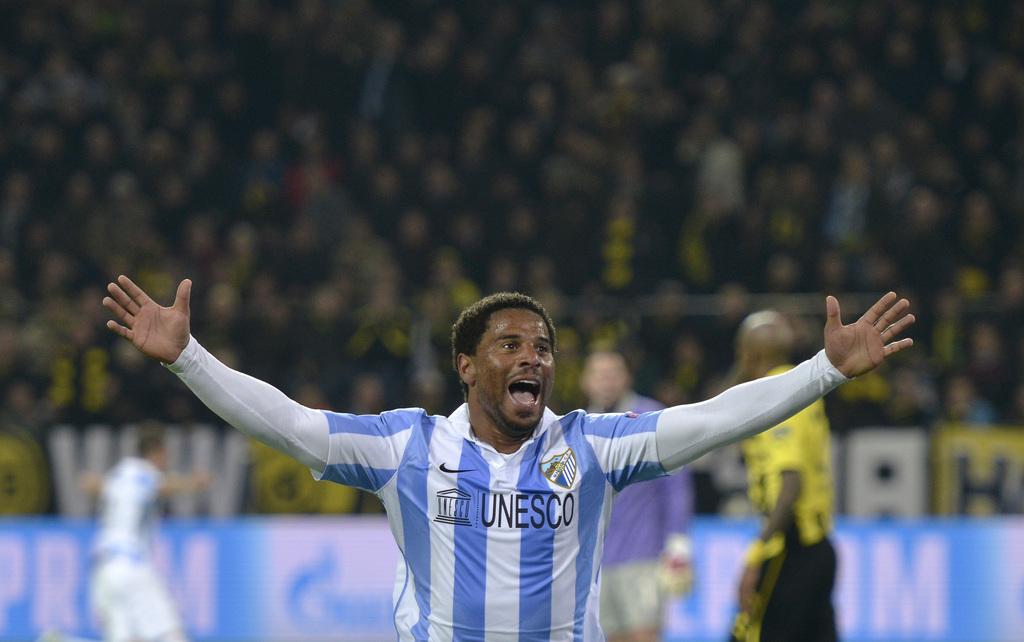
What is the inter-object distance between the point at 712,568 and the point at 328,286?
4185mm

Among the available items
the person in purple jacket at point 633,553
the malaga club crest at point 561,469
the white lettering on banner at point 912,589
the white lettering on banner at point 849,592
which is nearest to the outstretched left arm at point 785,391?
the malaga club crest at point 561,469

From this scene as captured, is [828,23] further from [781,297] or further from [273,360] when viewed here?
[273,360]

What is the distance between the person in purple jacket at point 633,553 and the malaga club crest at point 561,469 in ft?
12.6

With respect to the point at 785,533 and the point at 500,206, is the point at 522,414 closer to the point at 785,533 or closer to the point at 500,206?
the point at 785,533

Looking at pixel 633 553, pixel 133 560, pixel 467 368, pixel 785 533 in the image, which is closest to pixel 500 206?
pixel 133 560

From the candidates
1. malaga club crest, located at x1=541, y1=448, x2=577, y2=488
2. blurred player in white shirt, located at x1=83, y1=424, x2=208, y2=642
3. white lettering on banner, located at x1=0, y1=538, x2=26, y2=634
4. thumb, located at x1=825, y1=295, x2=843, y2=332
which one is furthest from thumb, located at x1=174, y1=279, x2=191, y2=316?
white lettering on banner, located at x1=0, y1=538, x2=26, y2=634

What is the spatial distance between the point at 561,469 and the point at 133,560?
731cm

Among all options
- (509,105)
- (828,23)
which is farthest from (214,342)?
(828,23)

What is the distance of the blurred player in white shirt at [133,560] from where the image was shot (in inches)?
415

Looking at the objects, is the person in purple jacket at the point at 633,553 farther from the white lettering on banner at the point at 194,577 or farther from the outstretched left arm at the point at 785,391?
the white lettering on banner at the point at 194,577

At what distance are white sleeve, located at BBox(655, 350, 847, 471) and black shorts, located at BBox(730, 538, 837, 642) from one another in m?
2.69

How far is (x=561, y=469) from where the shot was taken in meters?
4.03

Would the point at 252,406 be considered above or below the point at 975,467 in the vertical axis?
below

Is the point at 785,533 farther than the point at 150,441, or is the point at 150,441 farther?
the point at 150,441
